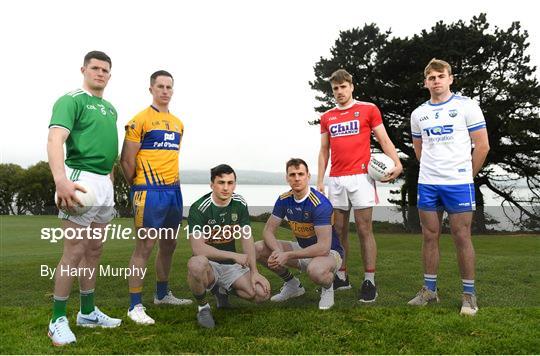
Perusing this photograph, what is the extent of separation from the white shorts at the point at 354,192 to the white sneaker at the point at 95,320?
2.56 meters

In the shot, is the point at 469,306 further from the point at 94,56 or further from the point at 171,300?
the point at 94,56

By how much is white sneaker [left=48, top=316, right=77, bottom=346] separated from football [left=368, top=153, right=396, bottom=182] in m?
3.25

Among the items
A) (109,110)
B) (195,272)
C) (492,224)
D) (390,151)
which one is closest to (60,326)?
(195,272)

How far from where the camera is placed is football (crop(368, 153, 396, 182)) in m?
4.86

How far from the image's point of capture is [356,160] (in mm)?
5000

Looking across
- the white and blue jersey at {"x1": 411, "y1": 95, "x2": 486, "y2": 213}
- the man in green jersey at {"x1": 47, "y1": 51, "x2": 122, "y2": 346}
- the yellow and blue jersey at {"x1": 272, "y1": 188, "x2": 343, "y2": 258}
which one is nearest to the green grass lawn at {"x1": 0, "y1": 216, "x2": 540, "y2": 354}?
the man in green jersey at {"x1": 47, "y1": 51, "x2": 122, "y2": 346}

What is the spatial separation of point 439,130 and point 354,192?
1.08 metres

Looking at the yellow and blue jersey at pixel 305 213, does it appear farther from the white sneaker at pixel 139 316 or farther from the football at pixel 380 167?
the white sneaker at pixel 139 316

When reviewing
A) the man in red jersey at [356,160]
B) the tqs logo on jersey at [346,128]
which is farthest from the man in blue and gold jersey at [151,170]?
the tqs logo on jersey at [346,128]

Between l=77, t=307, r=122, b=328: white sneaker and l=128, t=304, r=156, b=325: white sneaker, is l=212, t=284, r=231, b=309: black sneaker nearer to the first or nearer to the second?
l=128, t=304, r=156, b=325: white sneaker

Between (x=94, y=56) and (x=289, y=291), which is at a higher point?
(x=94, y=56)

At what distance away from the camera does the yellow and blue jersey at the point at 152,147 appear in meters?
4.40

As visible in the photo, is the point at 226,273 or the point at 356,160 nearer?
the point at 226,273

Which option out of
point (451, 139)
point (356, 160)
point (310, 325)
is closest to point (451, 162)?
point (451, 139)
